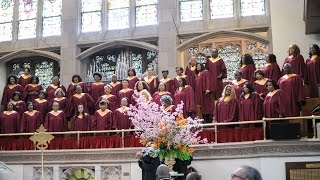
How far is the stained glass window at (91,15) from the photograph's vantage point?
57.8 ft

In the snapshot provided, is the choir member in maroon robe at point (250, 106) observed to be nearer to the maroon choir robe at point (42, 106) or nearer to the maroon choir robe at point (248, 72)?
the maroon choir robe at point (248, 72)

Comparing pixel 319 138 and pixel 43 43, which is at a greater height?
pixel 43 43

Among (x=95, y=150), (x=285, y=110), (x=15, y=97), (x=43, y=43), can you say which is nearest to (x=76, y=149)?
(x=95, y=150)

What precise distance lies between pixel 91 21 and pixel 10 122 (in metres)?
5.32

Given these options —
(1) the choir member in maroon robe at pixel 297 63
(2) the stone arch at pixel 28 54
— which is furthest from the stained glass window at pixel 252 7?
(2) the stone arch at pixel 28 54

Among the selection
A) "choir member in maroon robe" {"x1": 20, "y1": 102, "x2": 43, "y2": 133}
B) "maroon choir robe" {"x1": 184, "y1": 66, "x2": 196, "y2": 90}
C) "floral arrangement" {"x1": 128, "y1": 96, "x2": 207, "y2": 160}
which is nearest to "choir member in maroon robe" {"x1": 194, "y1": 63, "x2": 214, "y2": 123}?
"maroon choir robe" {"x1": 184, "y1": 66, "x2": 196, "y2": 90}

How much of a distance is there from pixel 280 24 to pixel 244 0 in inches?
73.8

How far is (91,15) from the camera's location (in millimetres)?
17766

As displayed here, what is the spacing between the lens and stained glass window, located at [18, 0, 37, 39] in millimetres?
18250

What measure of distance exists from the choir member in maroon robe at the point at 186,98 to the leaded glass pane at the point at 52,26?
683 cm

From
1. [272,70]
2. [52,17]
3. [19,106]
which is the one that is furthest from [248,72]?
[52,17]

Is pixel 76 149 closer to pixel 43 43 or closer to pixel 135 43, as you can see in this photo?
pixel 135 43

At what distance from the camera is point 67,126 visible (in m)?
13.6

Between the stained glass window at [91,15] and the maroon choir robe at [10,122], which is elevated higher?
the stained glass window at [91,15]
